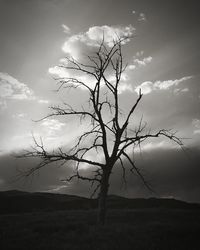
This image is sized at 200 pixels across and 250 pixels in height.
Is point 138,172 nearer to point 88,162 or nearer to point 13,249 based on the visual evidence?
point 88,162

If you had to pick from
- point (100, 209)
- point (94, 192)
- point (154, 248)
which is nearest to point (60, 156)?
point (94, 192)

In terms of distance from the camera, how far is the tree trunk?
15233 mm

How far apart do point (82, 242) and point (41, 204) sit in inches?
2985

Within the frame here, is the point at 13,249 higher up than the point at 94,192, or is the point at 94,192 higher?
the point at 94,192

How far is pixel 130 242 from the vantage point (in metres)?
10.0

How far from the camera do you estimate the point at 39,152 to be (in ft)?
50.5

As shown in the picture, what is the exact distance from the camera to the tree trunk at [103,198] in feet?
50.0

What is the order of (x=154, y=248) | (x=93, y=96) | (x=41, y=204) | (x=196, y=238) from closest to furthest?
(x=154, y=248) → (x=196, y=238) → (x=93, y=96) → (x=41, y=204)

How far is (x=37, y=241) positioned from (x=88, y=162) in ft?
20.5

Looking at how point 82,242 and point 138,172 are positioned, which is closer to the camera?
point 82,242

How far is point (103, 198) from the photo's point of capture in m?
15.4

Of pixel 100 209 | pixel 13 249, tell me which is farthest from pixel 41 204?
pixel 13 249

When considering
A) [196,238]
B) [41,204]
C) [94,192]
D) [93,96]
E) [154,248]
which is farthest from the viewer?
[41,204]

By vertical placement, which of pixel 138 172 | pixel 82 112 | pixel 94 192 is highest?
pixel 82 112
